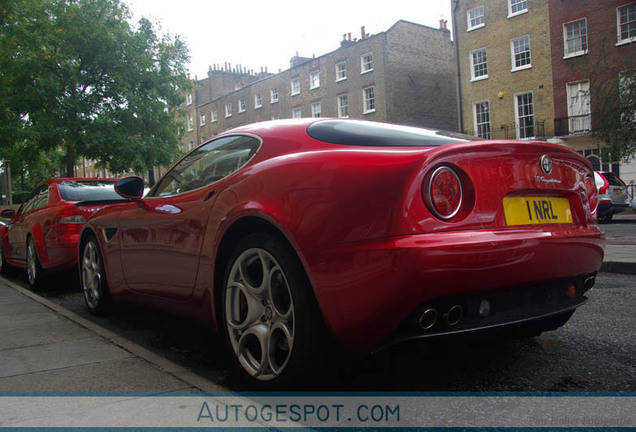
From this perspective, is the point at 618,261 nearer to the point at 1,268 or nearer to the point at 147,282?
the point at 147,282

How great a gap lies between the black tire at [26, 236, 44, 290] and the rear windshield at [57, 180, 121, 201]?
76 centimetres

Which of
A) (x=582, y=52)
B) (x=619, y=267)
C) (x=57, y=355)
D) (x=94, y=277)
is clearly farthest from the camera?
(x=582, y=52)

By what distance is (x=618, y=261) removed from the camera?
6039mm

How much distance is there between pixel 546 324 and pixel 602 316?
4.12ft

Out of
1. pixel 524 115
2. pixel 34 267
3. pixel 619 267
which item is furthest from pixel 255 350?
pixel 524 115

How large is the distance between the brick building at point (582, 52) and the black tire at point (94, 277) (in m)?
24.0

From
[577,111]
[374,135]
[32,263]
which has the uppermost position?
[577,111]

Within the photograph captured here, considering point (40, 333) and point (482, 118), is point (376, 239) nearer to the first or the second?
point (40, 333)

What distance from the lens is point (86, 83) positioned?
1877cm

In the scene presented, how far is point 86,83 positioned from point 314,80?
22.5 metres

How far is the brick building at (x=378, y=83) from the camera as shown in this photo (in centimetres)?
Answer: 3434

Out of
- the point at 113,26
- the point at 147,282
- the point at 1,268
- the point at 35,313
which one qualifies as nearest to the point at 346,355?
the point at 147,282

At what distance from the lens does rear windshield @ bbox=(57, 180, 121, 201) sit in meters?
6.62

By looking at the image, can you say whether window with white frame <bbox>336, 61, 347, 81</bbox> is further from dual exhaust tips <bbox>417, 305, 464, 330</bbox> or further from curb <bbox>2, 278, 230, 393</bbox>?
dual exhaust tips <bbox>417, 305, 464, 330</bbox>
